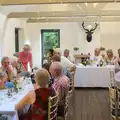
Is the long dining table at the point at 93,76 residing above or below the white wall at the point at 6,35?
below

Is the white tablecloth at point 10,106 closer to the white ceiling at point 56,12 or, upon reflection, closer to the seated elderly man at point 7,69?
the seated elderly man at point 7,69

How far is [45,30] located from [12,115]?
411 inches

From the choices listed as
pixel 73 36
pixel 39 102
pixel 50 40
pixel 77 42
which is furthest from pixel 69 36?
pixel 39 102

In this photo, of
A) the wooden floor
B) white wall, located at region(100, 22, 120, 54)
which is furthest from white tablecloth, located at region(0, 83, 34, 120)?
white wall, located at region(100, 22, 120, 54)

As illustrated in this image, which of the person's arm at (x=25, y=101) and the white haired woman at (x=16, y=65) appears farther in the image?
the white haired woman at (x=16, y=65)

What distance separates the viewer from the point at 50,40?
527 inches

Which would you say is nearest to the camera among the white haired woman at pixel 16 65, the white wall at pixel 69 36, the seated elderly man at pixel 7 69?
the seated elderly man at pixel 7 69

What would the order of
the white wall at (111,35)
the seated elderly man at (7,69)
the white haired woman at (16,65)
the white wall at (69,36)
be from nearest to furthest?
the seated elderly man at (7,69) < the white haired woman at (16,65) < the white wall at (111,35) < the white wall at (69,36)

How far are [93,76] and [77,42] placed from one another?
4740mm

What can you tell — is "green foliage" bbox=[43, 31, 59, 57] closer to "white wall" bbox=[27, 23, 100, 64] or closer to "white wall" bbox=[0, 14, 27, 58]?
"white wall" bbox=[27, 23, 100, 64]

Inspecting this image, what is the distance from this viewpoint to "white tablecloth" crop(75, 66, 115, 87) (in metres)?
8.16

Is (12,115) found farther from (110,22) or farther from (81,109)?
(110,22)

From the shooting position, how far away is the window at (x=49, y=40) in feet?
43.4

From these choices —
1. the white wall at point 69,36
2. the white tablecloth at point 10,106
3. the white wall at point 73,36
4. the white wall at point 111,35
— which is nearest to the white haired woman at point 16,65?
the white tablecloth at point 10,106
